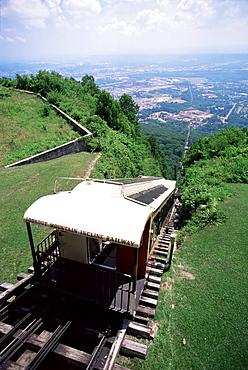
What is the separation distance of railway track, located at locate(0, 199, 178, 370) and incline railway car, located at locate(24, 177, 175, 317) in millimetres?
295

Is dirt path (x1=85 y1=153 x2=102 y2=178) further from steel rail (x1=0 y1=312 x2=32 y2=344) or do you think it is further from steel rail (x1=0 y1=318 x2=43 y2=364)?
steel rail (x1=0 y1=318 x2=43 y2=364)

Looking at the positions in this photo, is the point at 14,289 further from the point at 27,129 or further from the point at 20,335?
the point at 27,129

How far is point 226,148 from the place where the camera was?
2283 cm

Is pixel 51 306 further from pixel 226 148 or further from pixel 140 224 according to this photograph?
pixel 226 148

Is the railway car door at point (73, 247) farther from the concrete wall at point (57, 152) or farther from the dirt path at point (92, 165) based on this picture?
the concrete wall at point (57, 152)

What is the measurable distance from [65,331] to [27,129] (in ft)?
69.0

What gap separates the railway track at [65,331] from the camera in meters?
4.05

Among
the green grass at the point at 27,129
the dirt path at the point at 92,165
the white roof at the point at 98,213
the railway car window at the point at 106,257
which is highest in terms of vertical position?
the white roof at the point at 98,213

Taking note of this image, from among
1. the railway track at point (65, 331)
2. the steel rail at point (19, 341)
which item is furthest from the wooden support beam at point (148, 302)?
the steel rail at point (19, 341)

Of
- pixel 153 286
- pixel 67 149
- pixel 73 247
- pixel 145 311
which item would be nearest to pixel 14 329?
pixel 73 247

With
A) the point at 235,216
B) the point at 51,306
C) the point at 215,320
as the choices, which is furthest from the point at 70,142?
the point at 215,320

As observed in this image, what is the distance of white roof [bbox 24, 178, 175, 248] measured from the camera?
432 cm

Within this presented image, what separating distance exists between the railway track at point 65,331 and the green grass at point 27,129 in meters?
13.9

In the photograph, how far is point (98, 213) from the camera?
15.3 feet
